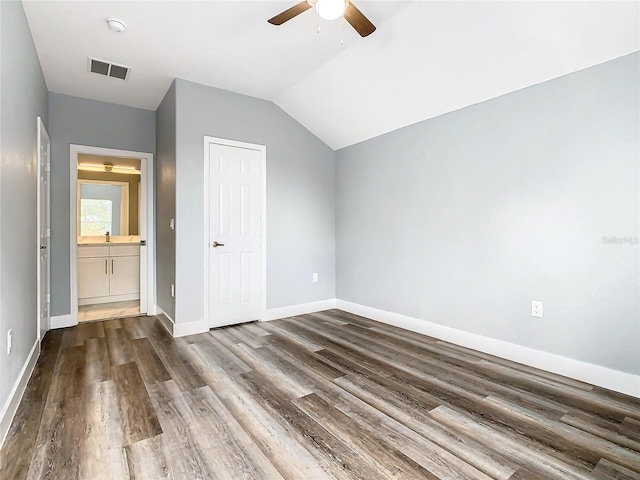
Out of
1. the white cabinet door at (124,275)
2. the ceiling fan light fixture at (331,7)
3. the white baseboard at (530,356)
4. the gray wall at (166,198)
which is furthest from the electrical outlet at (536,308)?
the white cabinet door at (124,275)

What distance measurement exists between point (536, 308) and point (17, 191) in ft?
12.7

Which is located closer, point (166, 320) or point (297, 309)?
point (166, 320)

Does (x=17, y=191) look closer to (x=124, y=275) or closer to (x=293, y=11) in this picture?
(x=293, y=11)

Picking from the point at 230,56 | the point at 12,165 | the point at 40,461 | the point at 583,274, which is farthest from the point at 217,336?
the point at 583,274

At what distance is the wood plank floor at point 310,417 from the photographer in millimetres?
1592

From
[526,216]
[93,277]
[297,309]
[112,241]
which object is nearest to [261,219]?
[297,309]

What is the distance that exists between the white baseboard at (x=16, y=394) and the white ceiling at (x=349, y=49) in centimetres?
256

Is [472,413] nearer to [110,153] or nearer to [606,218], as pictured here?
[606,218]

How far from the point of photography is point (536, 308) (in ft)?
9.00

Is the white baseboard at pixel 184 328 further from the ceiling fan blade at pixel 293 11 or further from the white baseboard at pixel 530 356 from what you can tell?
the ceiling fan blade at pixel 293 11

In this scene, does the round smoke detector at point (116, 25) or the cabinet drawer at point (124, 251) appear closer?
the round smoke detector at point (116, 25)

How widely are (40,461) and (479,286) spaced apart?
128 inches

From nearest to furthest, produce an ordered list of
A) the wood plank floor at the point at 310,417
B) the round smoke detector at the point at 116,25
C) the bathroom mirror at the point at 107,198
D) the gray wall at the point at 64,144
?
the wood plank floor at the point at 310,417
the round smoke detector at the point at 116,25
the gray wall at the point at 64,144
the bathroom mirror at the point at 107,198

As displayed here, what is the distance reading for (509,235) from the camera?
2.91 metres
